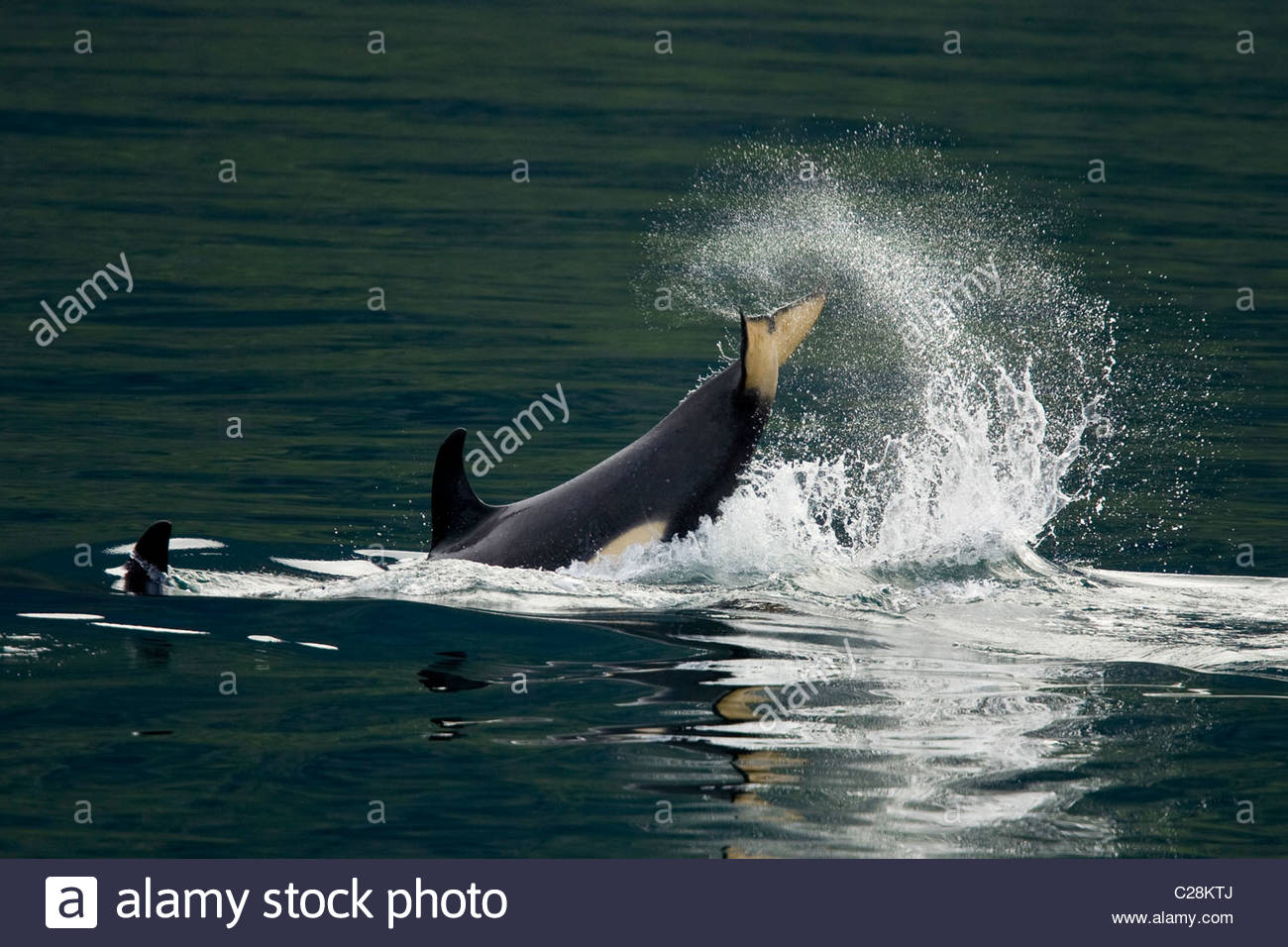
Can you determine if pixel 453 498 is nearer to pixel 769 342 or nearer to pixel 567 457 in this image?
pixel 769 342

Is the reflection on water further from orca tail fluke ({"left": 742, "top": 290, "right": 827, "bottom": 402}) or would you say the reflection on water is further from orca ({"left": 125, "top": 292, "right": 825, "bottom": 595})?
orca tail fluke ({"left": 742, "top": 290, "right": 827, "bottom": 402})

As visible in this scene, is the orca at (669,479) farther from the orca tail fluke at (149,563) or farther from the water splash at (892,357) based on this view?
the water splash at (892,357)

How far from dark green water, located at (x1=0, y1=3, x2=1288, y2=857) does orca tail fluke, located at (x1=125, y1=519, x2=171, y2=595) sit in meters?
0.20

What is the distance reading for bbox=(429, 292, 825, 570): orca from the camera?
941 cm

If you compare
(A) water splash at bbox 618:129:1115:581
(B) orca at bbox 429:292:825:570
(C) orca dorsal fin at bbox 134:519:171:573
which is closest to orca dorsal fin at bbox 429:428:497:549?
(B) orca at bbox 429:292:825:570

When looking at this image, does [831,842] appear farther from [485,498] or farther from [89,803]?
[485,498]

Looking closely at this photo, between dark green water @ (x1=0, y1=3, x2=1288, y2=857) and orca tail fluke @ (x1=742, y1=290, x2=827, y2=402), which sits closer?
dark green water @ (x1=0, y1=3, x2=1288, y2=857)

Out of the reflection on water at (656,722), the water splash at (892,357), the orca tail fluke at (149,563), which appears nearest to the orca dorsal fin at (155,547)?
the orca tail fluke at (149,563)

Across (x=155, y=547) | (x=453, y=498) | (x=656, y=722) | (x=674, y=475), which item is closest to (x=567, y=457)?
(x=453, y=498)

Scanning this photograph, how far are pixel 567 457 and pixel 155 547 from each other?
15.4 feet

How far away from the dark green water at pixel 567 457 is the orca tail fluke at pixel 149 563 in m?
0.20

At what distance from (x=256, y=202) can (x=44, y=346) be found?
6345mm

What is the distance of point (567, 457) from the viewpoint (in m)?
13.9
